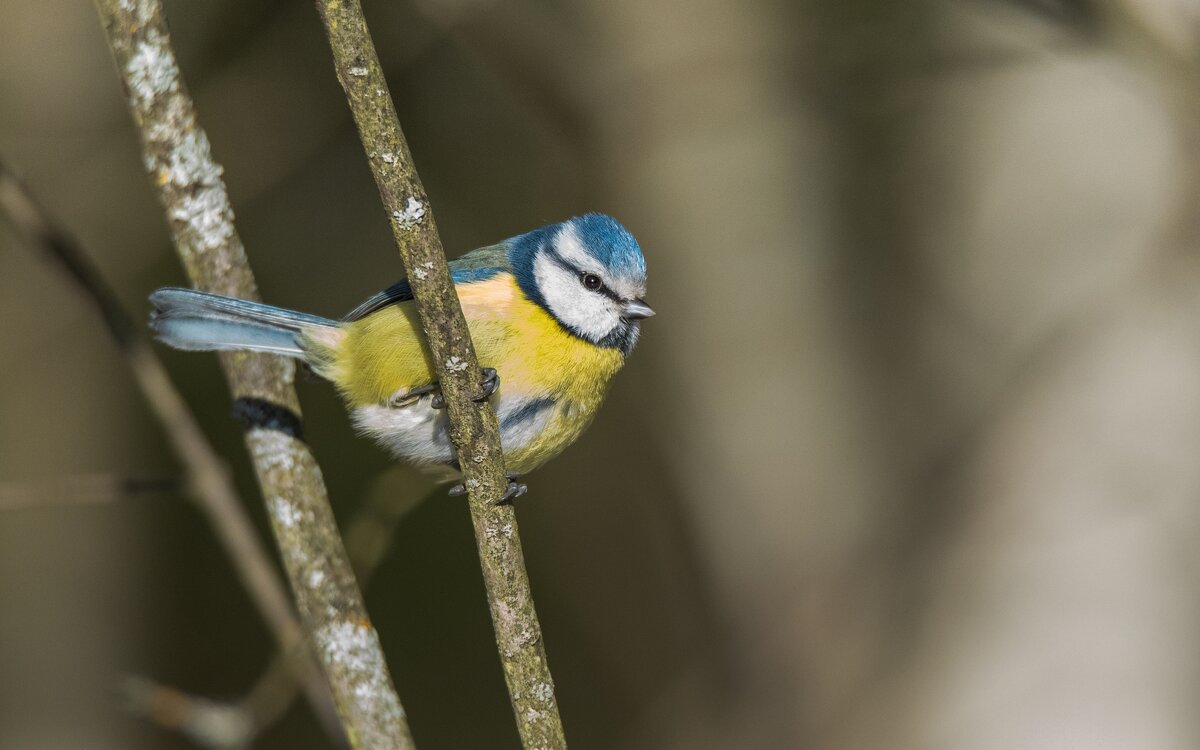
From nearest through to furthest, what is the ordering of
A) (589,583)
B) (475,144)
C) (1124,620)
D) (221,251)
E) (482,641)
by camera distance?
(221,251) < (1124,620) < (475,144) < (589,583) < (482,641)

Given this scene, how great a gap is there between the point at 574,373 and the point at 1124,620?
223 centimetres

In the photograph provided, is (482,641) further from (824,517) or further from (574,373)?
(574,373)

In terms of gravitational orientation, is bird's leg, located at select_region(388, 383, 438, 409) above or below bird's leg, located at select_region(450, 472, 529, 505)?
above

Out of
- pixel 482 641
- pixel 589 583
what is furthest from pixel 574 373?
pixel 482 641

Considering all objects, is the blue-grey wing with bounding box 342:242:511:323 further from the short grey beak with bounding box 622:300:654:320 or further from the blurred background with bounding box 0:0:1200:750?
the blurred background with bounding box 0:0:1200:750

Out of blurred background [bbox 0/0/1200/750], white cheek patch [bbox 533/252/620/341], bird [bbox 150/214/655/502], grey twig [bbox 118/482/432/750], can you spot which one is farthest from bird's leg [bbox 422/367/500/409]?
blurred background [bbox 0/0/1200/750]

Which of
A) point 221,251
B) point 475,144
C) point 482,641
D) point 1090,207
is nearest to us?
point 221,251

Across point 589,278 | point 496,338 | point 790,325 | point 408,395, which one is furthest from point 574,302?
point 790,325

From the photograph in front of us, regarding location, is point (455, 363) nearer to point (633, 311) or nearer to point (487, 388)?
point (487, 388)

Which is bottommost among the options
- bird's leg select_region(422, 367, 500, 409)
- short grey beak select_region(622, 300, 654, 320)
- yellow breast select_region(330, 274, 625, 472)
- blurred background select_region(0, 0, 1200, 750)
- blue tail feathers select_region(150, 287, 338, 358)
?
bird's leg select_region(422, 367, 500, 409)

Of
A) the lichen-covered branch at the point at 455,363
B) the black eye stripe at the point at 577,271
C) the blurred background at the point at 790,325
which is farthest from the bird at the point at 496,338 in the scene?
the blurred background at the point at 790,325

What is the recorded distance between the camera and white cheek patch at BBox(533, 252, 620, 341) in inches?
88.0

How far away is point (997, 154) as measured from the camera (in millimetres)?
4066

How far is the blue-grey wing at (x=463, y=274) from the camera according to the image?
2.24 m
